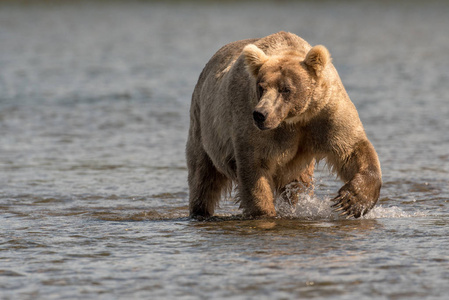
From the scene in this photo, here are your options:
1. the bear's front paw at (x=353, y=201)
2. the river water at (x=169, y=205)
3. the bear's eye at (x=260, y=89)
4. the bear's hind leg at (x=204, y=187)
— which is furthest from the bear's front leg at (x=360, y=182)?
the bear's hind leg at (x=204, y=187)

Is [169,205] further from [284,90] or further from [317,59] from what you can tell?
[317,59]

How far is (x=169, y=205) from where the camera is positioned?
27.5 feet

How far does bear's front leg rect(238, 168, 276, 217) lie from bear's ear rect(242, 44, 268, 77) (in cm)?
77

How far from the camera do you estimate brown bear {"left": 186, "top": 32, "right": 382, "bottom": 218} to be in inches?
246

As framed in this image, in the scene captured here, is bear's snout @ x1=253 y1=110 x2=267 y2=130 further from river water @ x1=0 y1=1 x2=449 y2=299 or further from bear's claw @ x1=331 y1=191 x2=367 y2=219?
bear's claw @ x1=331 y1=191 x2=367 y2=219

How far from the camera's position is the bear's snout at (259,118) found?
6.01 metres

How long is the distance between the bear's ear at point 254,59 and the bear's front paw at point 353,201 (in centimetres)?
108

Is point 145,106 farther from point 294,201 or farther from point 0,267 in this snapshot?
point 0,267

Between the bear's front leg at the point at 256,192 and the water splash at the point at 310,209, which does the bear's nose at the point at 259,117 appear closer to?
the bear's front leg at the point at 256,192

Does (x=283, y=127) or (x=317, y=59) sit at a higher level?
(x=317, y=59)

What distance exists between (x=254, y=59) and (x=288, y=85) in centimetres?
35

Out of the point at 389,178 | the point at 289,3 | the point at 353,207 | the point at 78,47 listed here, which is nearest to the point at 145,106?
the point at 389,178

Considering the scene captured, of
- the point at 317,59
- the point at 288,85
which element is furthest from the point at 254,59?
the point at 317,59

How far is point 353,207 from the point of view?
663cm
